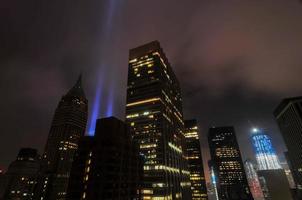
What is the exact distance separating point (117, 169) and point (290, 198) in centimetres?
13381

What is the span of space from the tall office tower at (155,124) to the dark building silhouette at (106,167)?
66.9 ft

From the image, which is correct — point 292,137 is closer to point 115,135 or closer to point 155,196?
point 155,196

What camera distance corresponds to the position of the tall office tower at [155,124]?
11888 cm

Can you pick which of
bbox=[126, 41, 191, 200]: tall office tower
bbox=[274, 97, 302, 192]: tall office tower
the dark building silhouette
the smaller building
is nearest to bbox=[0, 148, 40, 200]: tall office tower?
bbox=[126, 41, 191, 200]: tall office tower

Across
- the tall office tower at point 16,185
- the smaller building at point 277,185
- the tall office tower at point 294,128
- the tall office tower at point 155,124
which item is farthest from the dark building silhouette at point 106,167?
the tall office tower at point 294,128

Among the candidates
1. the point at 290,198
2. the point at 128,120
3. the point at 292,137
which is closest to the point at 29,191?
the point at 128,120

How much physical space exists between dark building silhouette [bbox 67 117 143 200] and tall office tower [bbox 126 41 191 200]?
20402 millimetres

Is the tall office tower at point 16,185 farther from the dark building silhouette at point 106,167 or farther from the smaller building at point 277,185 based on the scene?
the smaller building at point 277,185

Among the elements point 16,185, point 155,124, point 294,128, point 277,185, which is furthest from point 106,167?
point 294,128

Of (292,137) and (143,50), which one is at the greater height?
(143,50)

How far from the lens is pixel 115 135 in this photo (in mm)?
93375

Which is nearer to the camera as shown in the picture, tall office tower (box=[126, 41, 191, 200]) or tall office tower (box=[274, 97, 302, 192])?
tall office tower (box=[126, 41, 191, 200])

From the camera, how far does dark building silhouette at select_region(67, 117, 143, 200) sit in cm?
7624

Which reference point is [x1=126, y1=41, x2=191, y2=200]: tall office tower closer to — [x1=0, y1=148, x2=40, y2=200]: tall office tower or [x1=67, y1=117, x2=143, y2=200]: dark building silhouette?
[x1=67, y1=117, x2=143, y2=200]: dark building silhouette
